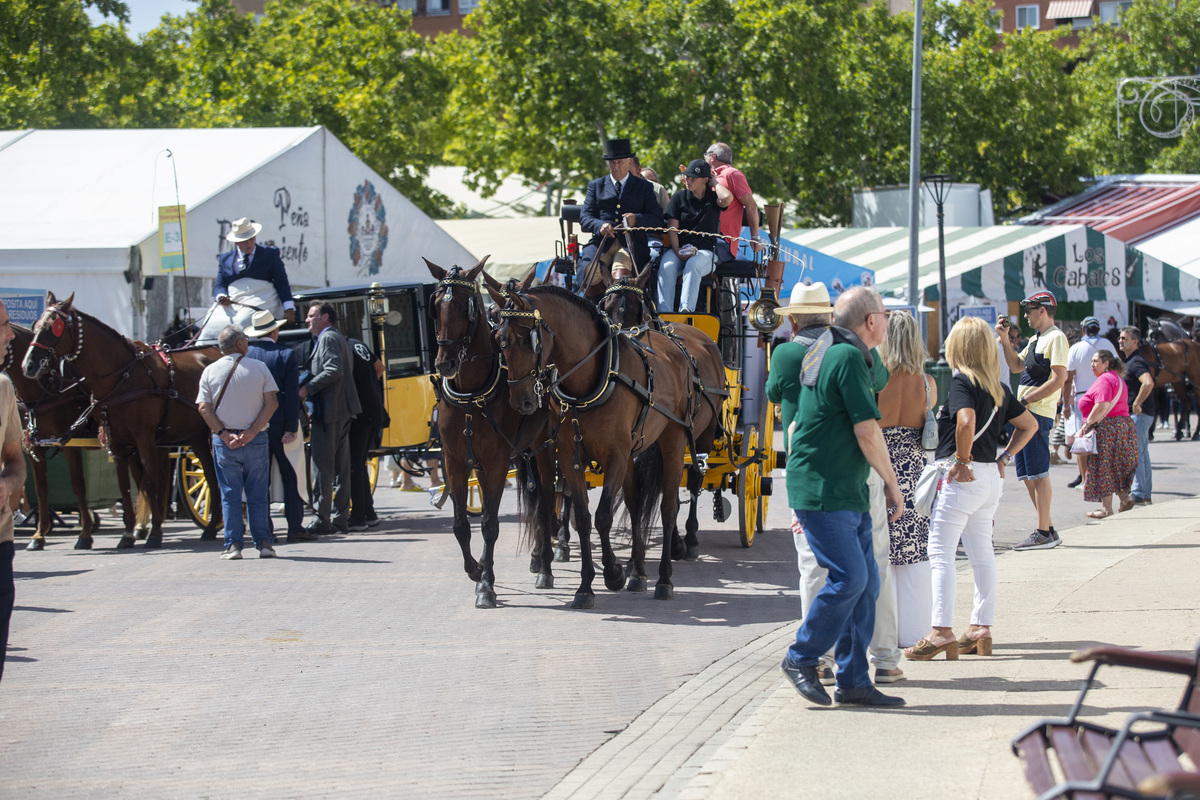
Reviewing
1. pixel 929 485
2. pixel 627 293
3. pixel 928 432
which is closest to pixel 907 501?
pixel 929 485

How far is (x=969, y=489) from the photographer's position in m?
7.00

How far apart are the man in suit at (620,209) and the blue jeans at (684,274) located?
23 cm

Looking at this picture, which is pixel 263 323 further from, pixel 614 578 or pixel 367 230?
pixel 367 230

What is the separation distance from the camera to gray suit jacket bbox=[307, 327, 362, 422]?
13.0m

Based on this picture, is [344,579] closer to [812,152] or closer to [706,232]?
[706,232]

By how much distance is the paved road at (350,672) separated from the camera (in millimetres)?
5352

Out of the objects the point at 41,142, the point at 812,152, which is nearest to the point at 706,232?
the point at 41,142

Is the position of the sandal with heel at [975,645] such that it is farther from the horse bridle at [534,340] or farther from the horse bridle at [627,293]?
the horse bridle at [627,293]

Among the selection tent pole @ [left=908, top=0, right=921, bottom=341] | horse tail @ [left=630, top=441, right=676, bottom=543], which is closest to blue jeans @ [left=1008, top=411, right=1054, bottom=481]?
horse tail @ [left=630, top=441, right=676, bottom=543]

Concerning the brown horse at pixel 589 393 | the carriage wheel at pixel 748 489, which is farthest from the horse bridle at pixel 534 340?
the carriage wheel at pixel 748 489

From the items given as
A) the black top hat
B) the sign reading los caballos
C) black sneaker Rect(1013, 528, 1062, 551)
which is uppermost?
the sign reading los caballos

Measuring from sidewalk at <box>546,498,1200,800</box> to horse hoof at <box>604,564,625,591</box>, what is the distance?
1.83 metres

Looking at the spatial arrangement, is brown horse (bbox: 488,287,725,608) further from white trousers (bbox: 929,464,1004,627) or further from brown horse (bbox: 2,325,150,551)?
brown horse (bbox: 2,325,150,551)

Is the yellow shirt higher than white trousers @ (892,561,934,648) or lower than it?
higher
